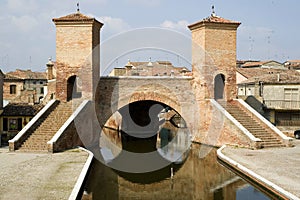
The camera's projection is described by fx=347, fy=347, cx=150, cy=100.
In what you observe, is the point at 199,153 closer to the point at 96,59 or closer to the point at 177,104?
the point at 177,104

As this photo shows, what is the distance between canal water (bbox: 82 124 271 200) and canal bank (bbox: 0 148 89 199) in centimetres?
71

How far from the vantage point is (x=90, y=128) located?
61.7ft

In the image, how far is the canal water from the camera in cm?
1066

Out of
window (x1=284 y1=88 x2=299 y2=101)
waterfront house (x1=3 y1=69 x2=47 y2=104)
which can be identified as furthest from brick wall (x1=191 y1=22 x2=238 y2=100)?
waterfront house (x1=3 y1=69 x2=47 y2=104)

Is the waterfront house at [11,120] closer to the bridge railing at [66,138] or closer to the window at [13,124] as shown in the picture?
the window at [13,124]

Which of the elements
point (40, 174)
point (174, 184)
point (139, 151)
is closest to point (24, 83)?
point (139, 151)

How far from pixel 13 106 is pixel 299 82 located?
57.7 feet

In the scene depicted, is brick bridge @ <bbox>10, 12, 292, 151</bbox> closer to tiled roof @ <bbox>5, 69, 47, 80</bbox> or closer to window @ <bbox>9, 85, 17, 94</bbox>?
window @ <bbox>9, 85, 17, 94</bbox>

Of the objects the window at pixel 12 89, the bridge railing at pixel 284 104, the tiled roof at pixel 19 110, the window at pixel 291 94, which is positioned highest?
the window at pixel 12 89

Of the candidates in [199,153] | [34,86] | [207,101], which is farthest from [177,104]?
[34,86]

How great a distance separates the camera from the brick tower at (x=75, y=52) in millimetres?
18594

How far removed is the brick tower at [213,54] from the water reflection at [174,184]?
5797 mm

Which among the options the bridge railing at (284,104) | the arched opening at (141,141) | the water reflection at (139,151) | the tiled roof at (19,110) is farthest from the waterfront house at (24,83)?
the bridge railing at (284,104)

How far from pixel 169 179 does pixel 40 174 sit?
458 centimetres
